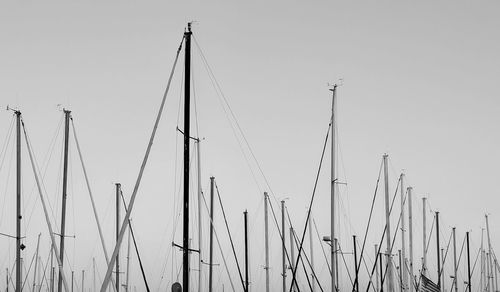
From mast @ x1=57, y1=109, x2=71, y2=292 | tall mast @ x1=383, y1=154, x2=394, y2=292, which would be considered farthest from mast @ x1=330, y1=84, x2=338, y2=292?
mast @ x1=57, y1=109, x2=71, y2=292

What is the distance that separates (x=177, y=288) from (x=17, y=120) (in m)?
15.3

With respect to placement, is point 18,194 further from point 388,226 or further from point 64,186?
point 388,226

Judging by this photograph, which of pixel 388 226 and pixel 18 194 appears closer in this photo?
pixel 18 194

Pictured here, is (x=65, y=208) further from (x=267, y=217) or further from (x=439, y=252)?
(x=439, y=252)

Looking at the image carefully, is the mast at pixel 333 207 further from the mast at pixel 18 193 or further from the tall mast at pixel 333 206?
the mast at pixel 18 193

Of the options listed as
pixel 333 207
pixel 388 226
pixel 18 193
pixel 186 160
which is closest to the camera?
pixel 186 160

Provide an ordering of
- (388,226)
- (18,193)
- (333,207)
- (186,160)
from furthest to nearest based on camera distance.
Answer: (388,226)
(333,207)
(18,193)
(186,160)

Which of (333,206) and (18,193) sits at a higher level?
(18,193)

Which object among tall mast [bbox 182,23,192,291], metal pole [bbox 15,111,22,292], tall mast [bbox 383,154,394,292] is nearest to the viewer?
tall mast [bbox 182,23,192,291]

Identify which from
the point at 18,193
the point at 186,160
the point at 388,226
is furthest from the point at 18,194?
the point at 388,226

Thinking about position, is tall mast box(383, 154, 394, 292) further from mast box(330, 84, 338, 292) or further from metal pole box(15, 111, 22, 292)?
metal pole box(15, 111, 22, 292)

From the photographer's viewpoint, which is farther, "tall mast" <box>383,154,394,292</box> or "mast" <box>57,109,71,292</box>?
"tall mast" <box>383,154,394,292</box>

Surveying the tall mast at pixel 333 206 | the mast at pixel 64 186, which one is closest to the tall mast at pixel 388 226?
the tall mast at pixel 333 206

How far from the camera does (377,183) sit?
4450 cm
